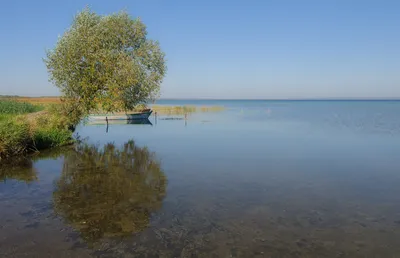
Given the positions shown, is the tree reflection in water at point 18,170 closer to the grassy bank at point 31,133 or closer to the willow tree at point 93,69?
the grassy bank at point 31,133

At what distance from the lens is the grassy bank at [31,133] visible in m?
22.0

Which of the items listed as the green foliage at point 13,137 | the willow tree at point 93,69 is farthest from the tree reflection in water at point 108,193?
the willow tree at point 93,69

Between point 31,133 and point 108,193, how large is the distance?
46.5ft

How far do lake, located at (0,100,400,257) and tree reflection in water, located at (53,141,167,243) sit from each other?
55mm

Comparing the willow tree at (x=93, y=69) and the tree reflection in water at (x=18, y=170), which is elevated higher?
the willow tree at (x=93, y=69)

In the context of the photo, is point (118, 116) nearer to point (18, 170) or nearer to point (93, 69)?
point (93, 69)

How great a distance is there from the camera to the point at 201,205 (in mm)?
13742

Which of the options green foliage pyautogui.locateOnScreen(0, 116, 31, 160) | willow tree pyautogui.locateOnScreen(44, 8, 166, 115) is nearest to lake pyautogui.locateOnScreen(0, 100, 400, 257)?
green foliage pyautogui.locateOnScreen(0, 116, 31, 160)

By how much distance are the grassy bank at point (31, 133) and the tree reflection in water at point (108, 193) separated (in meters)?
3.20

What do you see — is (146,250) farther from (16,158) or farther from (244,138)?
(244,138)

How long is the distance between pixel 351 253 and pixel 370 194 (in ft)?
22.7

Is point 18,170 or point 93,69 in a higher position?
point 93,69

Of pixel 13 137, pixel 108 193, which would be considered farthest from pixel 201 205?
pixel 13 137

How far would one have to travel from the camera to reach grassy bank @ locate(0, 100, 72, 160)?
22.0 meters
